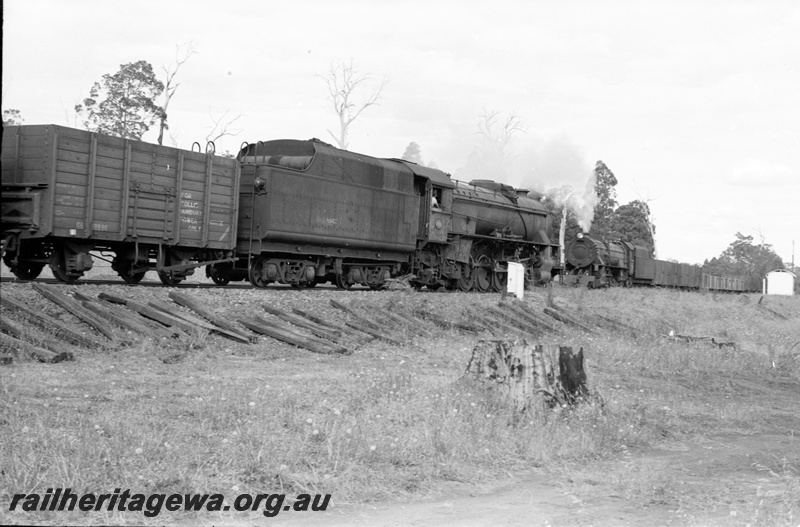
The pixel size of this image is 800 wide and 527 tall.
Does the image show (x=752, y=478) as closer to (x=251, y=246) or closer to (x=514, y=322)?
(x=514, y=322)

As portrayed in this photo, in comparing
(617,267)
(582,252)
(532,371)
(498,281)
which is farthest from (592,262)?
(532,371)

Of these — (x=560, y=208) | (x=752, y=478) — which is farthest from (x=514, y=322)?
(x=560, y=208)

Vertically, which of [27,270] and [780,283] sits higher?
[780,283]

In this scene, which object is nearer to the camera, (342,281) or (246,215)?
(246,215)

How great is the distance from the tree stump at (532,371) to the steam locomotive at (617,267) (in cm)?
2919

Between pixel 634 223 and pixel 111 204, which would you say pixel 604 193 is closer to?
pixel 634 223

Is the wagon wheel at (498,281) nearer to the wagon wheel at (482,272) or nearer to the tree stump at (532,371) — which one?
the wagon wheel at (482,272)

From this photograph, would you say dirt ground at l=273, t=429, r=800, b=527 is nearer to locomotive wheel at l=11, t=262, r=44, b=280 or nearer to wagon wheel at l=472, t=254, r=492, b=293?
locomotive wheel at l=11, t=262, r=44, b=280

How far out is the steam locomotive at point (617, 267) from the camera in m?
38.0

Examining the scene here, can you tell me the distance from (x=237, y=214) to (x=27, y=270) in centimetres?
405

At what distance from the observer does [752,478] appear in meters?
6.32

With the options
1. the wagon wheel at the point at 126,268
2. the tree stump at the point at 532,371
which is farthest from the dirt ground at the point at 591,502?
the wagon wheel at the point at 126,268

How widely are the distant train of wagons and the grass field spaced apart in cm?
191

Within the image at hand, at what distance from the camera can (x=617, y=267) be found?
40.8 metres
